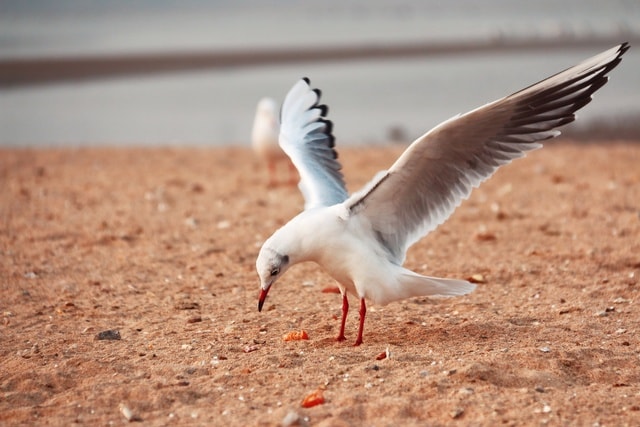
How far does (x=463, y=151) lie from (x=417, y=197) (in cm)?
39

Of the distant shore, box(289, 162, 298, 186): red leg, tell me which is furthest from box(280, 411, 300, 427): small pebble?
the distant shore

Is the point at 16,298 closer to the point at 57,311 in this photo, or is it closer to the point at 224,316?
the point at 57,311

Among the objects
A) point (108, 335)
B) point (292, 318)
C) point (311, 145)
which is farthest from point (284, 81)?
point (108, 335)

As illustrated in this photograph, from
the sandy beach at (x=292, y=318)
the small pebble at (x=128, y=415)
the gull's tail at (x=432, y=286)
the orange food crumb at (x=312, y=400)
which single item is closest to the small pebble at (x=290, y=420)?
the sandy beach at (x=292, y=318)

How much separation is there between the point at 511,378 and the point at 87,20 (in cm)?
4583

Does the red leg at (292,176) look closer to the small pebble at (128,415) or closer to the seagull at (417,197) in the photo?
the seagull at (417,197)

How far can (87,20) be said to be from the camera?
158 ft

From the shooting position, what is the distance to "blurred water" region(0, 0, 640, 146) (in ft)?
57.4

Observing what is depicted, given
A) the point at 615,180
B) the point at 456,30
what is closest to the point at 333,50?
the point at 456,30

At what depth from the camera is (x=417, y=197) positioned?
5.75 metres

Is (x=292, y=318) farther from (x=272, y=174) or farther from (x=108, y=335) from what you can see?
(x=272, y=174)

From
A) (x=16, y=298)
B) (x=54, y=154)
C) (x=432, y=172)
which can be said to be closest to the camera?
(x=432, y=172)

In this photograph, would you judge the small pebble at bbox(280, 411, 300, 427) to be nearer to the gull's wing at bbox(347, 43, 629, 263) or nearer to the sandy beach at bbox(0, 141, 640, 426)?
the sandy beach at bbox(0, 141, 640, 426)

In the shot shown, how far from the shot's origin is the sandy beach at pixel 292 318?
15.6 ft
